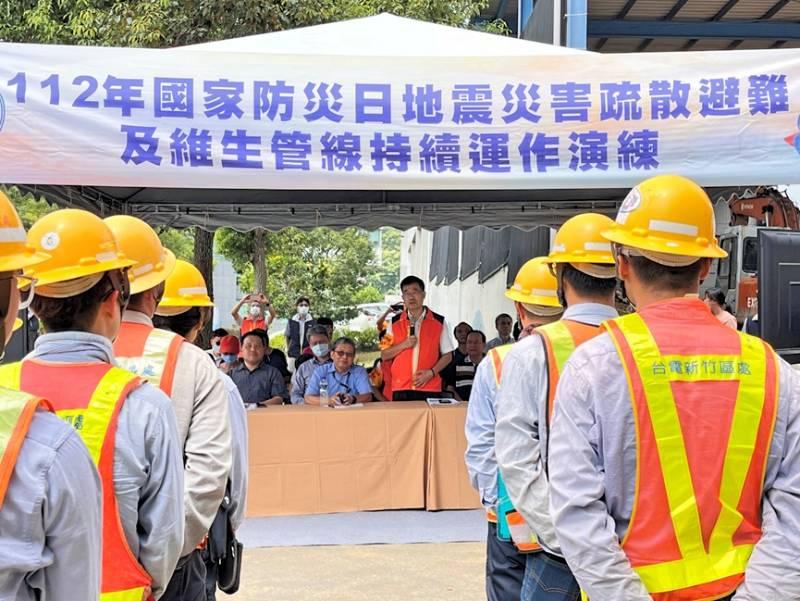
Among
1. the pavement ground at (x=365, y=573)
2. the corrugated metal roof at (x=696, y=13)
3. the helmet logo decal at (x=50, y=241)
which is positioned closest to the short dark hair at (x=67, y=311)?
the helmet logo decal at (x=50, y=241)

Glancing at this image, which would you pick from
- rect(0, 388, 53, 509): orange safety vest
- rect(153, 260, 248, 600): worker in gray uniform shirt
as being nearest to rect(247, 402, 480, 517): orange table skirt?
rect(153, 260, 248, 600): worker in gray uniform shirt

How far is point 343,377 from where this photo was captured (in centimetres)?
673

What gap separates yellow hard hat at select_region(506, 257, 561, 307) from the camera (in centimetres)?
302

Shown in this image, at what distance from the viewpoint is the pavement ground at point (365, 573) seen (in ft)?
14.7

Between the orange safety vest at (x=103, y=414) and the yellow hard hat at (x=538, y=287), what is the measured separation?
1736mm

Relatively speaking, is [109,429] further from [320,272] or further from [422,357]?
[320,272]

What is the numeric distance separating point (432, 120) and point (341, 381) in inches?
104

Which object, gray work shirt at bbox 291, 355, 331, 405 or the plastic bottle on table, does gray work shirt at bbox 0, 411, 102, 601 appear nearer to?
the plastic bottle on table

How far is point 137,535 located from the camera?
1701 mm

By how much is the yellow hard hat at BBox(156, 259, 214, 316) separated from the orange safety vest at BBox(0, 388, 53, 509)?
1681 millimetres

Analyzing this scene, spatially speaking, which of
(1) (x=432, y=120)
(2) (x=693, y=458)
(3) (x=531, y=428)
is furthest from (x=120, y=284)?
(1) (x=432, y=120)

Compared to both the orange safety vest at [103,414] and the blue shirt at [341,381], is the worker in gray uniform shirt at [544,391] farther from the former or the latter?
the blue shirt at [341,381]

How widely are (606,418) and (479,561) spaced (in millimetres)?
3701

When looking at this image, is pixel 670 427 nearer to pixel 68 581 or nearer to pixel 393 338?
pixel 68 581
